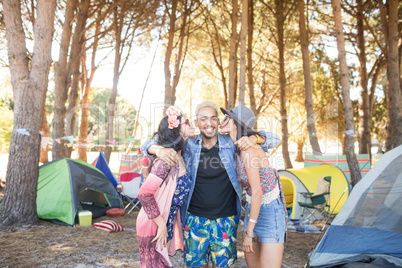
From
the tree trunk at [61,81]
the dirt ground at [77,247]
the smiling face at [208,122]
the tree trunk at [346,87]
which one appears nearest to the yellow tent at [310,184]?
the tree trunk at [346,87]

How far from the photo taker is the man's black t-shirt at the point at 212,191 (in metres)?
2.30

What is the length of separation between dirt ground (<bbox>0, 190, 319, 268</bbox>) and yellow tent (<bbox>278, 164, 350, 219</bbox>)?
2.76 feet

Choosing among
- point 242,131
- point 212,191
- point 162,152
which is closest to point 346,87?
point 242,131

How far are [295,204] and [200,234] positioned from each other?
4.08m

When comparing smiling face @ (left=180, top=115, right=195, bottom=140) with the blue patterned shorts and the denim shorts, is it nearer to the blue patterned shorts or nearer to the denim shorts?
the blue patterned shorts

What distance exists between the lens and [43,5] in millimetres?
5062

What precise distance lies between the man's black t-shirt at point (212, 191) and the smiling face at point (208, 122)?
0.44 ft

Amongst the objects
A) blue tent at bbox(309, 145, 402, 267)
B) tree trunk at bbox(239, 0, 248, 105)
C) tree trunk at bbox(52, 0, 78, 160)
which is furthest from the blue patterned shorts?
tree trunk at bbox(52, 0, 78, 160)

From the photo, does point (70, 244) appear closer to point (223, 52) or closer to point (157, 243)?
point (157, 243)

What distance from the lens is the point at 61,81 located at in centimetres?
793

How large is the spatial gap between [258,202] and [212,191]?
1.07 feet

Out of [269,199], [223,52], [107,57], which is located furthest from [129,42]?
[269,199]

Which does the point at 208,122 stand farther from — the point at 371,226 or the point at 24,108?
the point at 24,108

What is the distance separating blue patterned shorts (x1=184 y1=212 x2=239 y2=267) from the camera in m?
2.25
